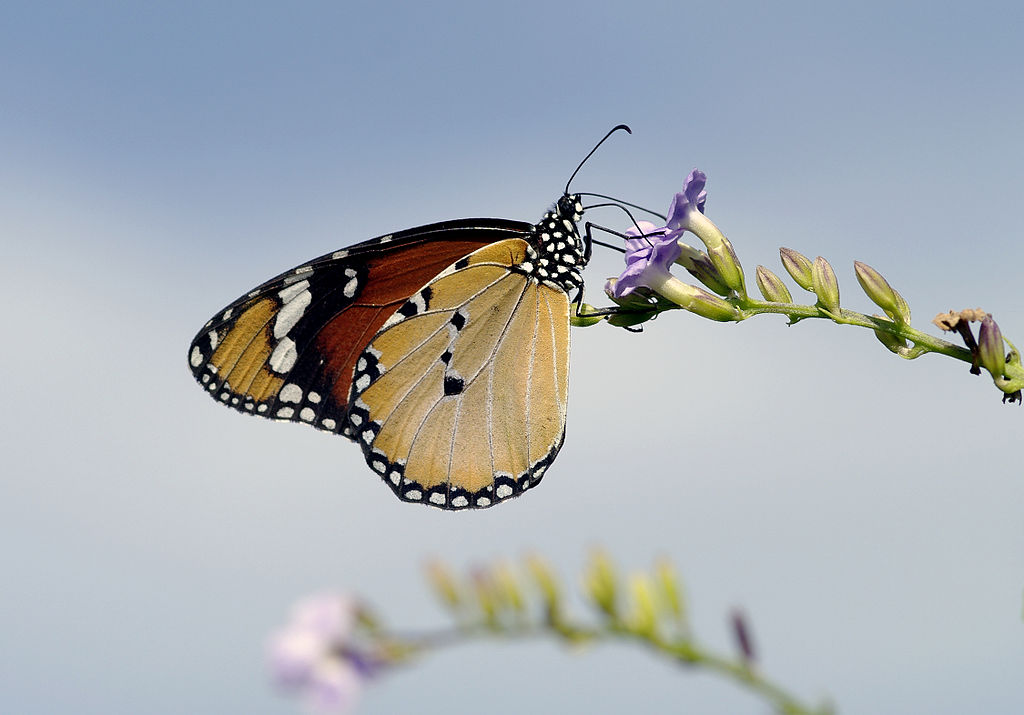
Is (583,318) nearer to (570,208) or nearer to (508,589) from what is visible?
(570,208)

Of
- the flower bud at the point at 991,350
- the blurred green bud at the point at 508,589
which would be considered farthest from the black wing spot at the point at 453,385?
the blurred green bud at the point at 508,589

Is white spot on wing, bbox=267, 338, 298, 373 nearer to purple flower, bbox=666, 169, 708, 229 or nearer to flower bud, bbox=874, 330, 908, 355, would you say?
purple flower, bbox=666, 169, 708, 229

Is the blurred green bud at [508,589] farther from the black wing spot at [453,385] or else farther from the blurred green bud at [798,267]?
the black wing spot at [453,385]

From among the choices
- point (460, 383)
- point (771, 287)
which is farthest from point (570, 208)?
point (771, 287)

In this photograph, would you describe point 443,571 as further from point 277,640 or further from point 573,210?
point 573,210

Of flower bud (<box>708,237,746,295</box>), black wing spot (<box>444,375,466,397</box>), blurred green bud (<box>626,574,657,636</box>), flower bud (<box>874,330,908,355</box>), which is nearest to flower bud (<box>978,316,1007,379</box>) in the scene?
flower bud (<box>874,330,908,355</box>)
